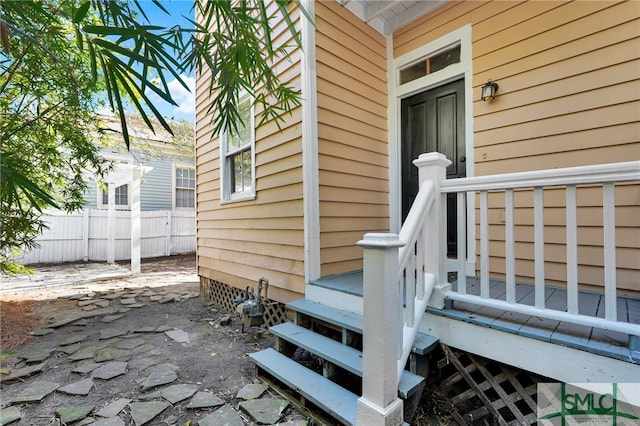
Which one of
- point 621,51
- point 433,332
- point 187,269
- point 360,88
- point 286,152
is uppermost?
point 360,88

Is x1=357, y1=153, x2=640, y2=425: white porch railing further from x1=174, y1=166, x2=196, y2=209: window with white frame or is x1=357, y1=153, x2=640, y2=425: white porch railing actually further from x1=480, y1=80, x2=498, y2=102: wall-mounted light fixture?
x1=174, y1=166, x2=196, y2=209: window with white frame

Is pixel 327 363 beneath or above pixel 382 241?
beneath

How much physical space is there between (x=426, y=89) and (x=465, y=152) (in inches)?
33.8

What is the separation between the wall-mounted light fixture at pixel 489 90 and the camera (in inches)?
105

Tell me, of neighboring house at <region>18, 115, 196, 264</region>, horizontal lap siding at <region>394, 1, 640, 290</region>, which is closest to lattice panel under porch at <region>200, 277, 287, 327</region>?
horizontal lap siding at <region>394, 1, 640, 290</region>

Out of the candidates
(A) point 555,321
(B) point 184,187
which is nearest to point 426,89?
(A) point 555,321

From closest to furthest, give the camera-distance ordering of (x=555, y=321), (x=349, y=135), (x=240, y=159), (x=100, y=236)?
(x=555, y=321)
(x=349, y=135)
(x=240, y=159)
(x=100, y=236)

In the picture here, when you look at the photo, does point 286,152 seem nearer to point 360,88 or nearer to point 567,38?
point 360,88

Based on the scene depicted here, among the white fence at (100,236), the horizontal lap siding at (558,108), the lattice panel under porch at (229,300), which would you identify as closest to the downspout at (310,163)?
the lattice panel under porch at (229,300)

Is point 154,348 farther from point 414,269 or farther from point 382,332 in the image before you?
point 414,269

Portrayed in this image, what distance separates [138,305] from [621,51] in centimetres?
592

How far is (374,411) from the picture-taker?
4.69 feet

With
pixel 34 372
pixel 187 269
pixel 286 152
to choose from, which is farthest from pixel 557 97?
pixel 187 269

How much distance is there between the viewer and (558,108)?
2371 mm
